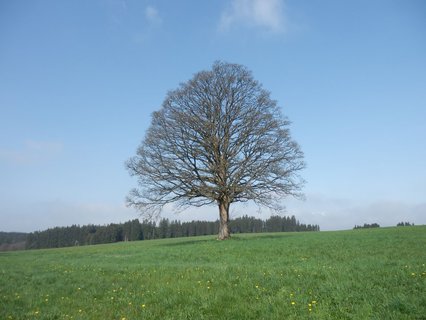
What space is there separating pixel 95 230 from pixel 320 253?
12873 centimetres

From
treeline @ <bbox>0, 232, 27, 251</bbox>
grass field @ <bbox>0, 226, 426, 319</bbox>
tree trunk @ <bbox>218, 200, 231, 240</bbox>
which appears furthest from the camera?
treeline @ <bbox>0, 232, 27, 251</bbox>

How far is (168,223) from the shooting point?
434ft

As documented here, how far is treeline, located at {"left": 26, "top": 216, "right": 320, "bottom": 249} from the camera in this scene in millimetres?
123438

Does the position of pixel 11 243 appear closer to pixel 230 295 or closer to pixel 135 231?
pixel 135 231

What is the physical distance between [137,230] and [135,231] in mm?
741

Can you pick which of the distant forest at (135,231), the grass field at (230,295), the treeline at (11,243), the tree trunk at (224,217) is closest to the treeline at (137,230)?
the distant forest at (135,231)

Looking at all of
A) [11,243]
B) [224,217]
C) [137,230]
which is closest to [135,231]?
[137,230]

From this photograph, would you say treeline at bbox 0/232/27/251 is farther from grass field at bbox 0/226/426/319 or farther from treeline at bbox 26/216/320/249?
grass field at bbox 0/226/426/319

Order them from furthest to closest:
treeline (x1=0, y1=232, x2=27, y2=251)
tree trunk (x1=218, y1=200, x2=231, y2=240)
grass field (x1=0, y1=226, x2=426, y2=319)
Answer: treeline (x1=0, y1=232, x2=27, y2=251)
tree trunk (x1=218, y1=200, x2=231, y2=240)
grass field (x1=0, y1=226, x2=426, y2=319)

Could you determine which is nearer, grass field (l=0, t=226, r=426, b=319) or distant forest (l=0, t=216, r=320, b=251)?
grass field (l=0, t=226, r=426, b=319)

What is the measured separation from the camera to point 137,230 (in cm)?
12225

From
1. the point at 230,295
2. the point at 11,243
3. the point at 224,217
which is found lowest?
the point at 11,243

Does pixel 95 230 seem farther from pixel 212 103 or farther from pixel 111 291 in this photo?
pixel 111 291

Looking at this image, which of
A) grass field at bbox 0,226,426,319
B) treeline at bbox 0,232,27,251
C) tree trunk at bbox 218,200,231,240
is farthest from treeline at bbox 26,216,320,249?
grass field at bbox 0,226,426,319
